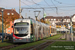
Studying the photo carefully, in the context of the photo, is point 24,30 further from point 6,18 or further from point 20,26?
point 6,18

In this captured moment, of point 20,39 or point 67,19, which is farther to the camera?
point 67,19

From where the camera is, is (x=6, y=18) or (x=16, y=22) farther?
(x=6, y=18)

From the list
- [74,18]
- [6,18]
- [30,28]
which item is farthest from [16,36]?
[74,18]

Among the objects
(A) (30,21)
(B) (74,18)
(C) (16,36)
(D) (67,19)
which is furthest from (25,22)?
(D) (67,19)

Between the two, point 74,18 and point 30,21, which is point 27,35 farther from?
point 74,18

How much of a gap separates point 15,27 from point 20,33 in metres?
1.00

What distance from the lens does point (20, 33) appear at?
22828mm

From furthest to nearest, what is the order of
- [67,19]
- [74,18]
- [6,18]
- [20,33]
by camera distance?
[67,19] → [74,18] → [6,18] → [20,33]

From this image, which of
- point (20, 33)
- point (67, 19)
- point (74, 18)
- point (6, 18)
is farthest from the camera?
point (67, 19)

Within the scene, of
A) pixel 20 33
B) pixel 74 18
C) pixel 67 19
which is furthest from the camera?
pixel 67 19

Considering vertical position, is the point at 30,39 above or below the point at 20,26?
below

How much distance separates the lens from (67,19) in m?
175

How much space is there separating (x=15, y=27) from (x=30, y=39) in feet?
7.87

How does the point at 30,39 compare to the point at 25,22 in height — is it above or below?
below
